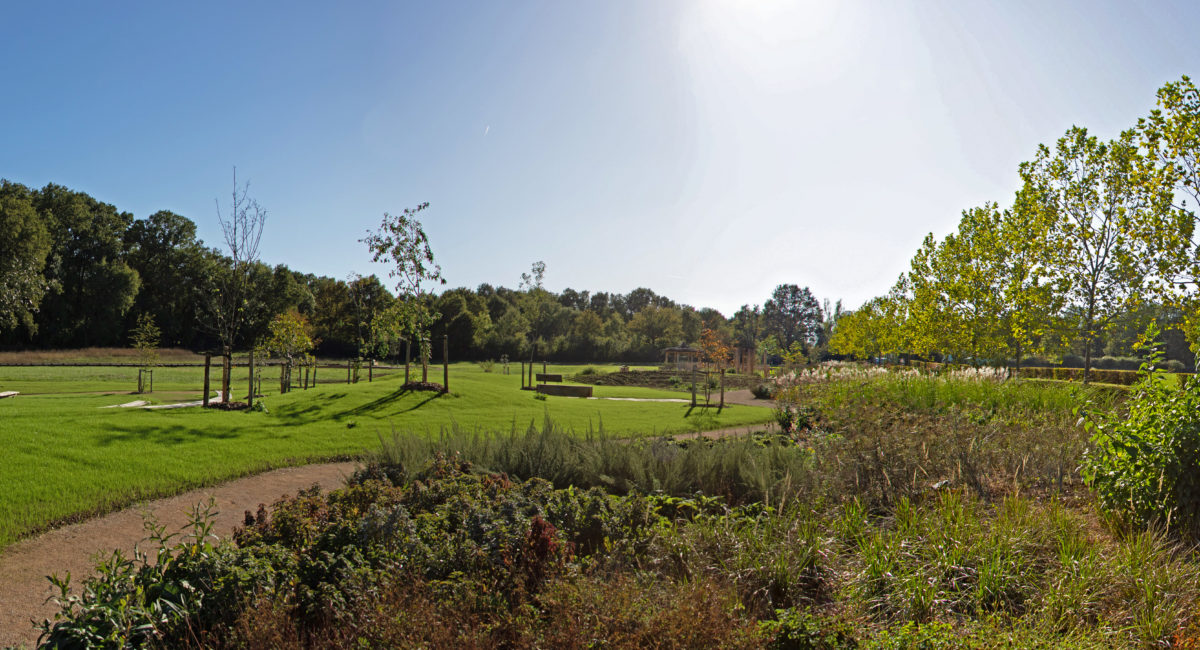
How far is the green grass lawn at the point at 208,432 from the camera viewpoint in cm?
660

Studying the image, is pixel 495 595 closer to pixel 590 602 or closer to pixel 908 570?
pixel 590 602

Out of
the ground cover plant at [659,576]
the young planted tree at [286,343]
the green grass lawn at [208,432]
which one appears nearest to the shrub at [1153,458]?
the ground cover plant at [659,576]

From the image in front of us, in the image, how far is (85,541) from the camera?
5414 mm

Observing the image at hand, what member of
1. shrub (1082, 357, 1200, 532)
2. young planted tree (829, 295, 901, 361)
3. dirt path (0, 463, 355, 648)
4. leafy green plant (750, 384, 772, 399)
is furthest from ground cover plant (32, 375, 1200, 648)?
young planted tree (829, 295, 901, 361)

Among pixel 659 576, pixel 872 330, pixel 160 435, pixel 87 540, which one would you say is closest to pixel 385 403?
pixel 160 435

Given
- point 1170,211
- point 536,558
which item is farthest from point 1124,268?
point 536,558

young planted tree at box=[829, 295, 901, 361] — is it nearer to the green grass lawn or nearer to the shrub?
the green grass lawn

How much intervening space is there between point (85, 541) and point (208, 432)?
5.09m

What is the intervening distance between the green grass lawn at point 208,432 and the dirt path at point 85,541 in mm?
282

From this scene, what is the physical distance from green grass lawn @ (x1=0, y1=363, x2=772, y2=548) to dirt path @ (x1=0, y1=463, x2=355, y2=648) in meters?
0.28

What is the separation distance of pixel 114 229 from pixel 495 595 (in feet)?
222

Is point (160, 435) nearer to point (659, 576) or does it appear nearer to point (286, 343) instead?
point (659, 576)

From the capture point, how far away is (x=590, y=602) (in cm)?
287

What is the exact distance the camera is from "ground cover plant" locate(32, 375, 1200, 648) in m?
2.81
